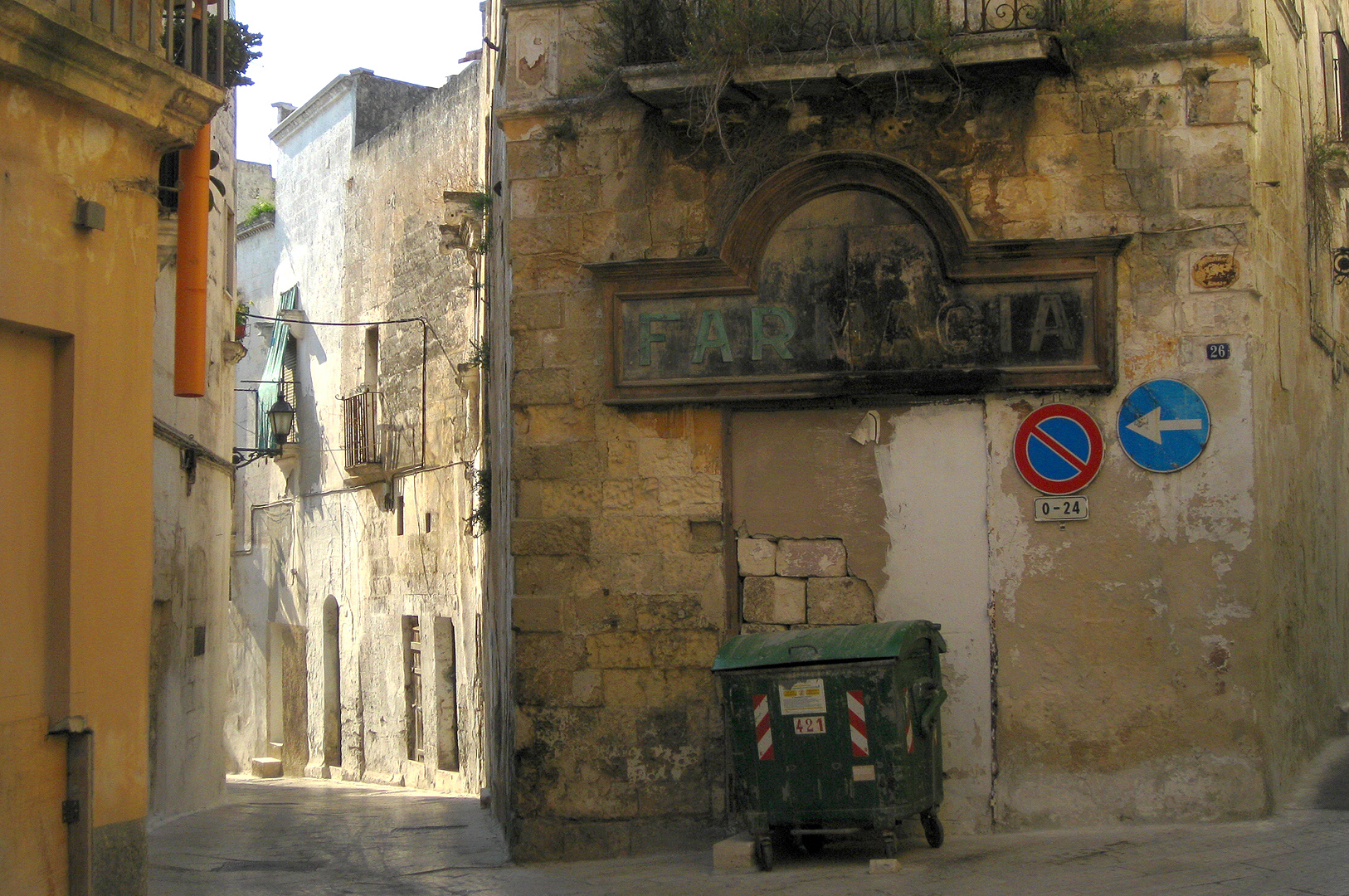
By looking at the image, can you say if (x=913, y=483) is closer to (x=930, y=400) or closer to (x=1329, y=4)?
(x=930, y=400)

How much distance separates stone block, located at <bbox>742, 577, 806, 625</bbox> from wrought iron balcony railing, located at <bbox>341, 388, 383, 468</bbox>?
10731 millimetres

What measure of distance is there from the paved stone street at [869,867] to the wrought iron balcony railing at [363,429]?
834 centimetres

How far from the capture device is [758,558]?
8.09 m

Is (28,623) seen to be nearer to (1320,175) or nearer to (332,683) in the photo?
(1320,175)

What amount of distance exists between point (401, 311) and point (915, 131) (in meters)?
10.9

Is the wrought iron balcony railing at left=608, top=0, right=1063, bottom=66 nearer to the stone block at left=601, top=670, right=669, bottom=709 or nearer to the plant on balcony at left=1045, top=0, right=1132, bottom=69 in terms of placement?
the plant on balcony at left=1045, top=0, right=1132, bottom=69

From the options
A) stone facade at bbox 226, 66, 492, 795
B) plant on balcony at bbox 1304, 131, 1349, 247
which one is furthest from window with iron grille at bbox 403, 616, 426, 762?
plant on balcony at bbox 1304, 131, 1349, 247

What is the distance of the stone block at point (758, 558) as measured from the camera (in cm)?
808

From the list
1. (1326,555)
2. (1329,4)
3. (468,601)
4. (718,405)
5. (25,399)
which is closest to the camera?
(25,399)

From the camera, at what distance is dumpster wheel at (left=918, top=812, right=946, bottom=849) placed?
23.9 ft

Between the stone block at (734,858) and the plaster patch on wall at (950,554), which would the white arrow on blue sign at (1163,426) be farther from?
the stone block at (734,858)

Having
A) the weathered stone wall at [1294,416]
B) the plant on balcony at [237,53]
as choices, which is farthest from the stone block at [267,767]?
the weathered stone wall at [1294,416]

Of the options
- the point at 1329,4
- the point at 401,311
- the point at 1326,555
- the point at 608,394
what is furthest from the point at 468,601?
the point at 1329,4

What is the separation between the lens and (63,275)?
649cm
